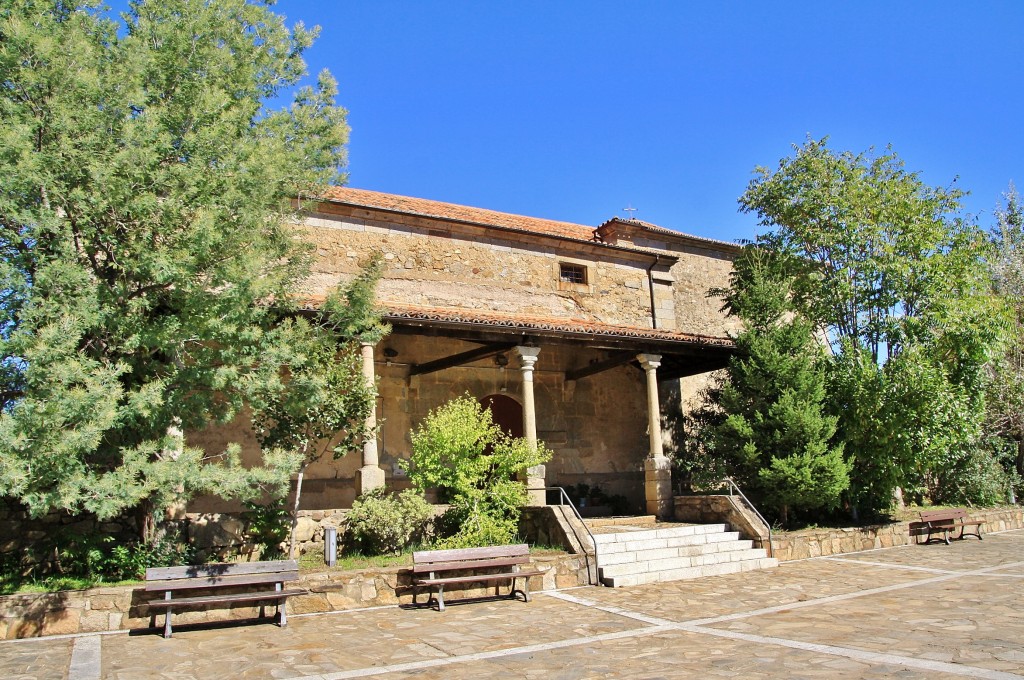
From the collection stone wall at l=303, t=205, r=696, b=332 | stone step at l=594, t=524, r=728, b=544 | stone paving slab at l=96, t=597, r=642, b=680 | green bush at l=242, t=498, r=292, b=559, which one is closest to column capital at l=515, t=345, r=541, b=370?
stone wall at l=303, t=205, r=696, b=332

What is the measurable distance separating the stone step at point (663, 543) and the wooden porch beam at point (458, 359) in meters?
3.98

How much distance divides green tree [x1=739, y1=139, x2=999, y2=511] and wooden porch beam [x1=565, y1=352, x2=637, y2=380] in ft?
12.2

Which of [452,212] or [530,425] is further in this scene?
[452,212]

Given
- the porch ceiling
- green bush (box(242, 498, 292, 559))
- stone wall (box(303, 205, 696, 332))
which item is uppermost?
stone wall (box(303, 205, 696, 332))

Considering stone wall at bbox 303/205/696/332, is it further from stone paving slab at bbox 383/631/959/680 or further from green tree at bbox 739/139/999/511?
stone paving slab at bbox 383/631/959/680

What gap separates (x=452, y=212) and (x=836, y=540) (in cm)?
1045

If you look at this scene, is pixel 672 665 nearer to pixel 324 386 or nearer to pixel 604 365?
pixel 324 386

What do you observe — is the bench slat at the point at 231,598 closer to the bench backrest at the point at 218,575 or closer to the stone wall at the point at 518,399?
the bench backrest at the point at 218,575

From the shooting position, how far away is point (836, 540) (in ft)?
41.5

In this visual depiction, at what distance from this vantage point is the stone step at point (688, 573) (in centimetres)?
1014

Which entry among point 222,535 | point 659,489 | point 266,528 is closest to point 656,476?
point 659,489

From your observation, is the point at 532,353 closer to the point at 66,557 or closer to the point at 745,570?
the point at 745,570

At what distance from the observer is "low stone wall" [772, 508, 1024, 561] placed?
1200 centimetres

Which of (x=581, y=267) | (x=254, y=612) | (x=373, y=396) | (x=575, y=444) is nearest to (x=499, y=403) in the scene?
(x=575, y=444)
